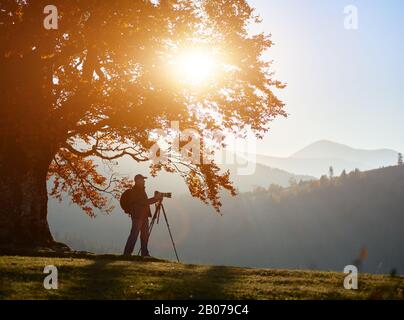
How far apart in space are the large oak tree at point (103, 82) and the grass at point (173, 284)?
820 centimetres

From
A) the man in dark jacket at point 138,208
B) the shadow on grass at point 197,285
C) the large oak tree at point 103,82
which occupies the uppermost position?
the large oak tree at point 103,82

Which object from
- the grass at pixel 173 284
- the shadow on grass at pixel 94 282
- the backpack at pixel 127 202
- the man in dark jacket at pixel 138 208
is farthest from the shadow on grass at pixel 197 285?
Answer: the backpack at pixel 127 202

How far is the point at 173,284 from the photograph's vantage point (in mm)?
11633

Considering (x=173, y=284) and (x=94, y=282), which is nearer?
(x=94, y=282)

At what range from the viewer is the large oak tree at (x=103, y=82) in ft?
65.5

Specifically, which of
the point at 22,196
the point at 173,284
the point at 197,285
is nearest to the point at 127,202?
the point at 22,196

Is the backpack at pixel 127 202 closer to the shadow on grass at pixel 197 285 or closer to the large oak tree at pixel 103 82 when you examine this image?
the large oak tree at pixel 103 82

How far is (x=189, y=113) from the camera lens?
23.0 metres

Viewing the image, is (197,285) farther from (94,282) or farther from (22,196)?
(22,196)

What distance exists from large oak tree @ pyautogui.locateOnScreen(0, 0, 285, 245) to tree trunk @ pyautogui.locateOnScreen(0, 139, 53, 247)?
4cm

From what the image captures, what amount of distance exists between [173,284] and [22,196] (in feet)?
44.3

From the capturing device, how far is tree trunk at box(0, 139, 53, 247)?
22344 mm

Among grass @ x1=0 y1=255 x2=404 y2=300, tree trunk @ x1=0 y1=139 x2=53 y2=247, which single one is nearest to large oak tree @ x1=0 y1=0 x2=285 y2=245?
tree trunk @ x1=0 y1=139 x2=53 y2=247
